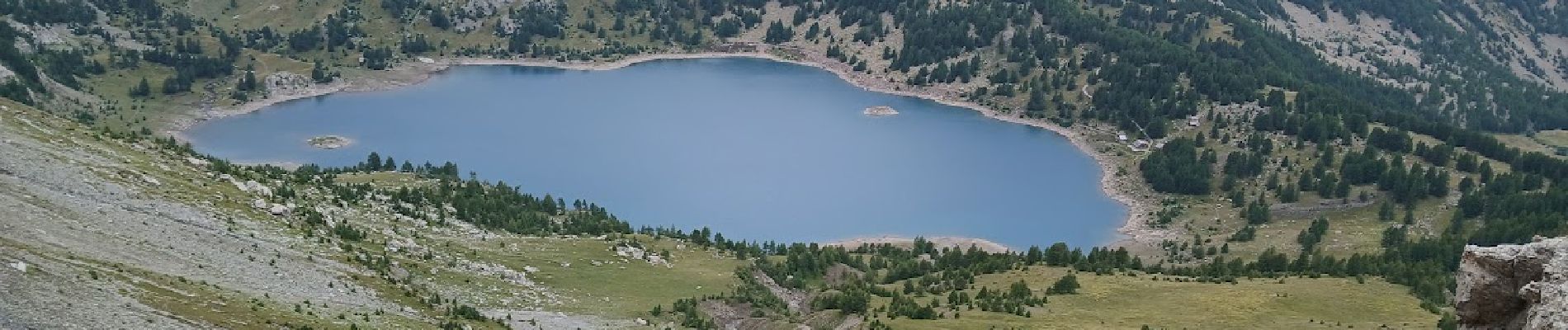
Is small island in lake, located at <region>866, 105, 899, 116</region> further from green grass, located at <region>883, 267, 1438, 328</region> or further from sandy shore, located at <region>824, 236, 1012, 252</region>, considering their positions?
green grass, located at <region>883, 267, 1438, 328</region>

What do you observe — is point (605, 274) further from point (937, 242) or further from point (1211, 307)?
point (937, 242)

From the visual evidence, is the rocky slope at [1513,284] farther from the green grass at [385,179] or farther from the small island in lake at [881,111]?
the small island in lake at [881,111]

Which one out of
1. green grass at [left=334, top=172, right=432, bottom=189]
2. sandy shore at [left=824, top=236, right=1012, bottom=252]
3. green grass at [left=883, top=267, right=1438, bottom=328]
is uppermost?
green grass at [left=883, top=267, right=1438, bottom=328]

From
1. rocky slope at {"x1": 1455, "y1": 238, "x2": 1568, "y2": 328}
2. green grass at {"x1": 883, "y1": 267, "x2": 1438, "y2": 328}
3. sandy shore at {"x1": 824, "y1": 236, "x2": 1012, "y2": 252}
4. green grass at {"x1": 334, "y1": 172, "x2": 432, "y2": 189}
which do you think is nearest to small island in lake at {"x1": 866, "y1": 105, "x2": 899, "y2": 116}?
sandy shore at {"x1": 824, "y1": 236, "x2": 1012, "y2": 252}

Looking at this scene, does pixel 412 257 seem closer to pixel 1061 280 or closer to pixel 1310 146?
pixel 1061 280

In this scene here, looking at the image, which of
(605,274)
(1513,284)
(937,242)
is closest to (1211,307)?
(605,274)

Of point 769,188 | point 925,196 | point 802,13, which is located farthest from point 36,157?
point 802,13
